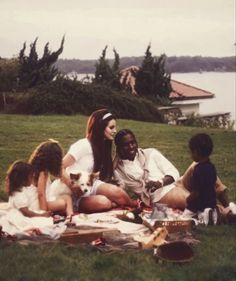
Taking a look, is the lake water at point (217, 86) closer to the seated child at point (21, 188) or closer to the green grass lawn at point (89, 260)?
the green grass lawn at point (89, 260)

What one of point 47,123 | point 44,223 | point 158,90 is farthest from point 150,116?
point 44,223

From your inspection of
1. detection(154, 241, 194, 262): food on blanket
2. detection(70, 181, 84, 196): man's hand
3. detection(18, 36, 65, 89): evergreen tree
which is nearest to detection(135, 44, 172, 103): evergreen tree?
detection(18, 36, 65, 89): evergreen tree

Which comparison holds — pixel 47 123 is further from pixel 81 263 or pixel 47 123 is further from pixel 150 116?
pixel 81 263

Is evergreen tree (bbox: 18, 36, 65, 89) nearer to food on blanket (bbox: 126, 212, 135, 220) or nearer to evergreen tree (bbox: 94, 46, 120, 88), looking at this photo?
evergreen tree (bbox: 94, 46, 120, 88)

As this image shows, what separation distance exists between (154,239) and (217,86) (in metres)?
2.89

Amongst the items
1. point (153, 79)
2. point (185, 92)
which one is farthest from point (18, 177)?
point (185, 92)

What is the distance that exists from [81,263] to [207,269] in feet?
2.66

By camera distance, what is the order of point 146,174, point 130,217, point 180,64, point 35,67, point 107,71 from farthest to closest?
point 180,64 → point 107,71 → point 35,67 → point 146,174 → point 130,217

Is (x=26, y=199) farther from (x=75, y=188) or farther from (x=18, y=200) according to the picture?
(x=75, y=188)

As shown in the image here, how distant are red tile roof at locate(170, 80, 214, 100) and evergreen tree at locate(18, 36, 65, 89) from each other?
1506 mm

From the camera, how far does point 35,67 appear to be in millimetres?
5809

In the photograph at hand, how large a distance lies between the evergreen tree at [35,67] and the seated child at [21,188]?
1.14 meters

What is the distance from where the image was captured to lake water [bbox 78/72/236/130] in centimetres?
677

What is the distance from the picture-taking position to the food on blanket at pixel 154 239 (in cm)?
431
